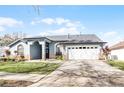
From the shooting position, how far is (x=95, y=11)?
53.5 ft

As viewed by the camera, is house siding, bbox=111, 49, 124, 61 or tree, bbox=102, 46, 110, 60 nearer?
house siding, bbox=111, 49, 124, 61

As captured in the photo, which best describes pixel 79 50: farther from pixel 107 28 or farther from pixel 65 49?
Result: pixel 107 28

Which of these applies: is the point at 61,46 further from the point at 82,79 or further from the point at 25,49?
the point at 82,79

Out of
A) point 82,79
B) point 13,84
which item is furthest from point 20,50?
point 13,84

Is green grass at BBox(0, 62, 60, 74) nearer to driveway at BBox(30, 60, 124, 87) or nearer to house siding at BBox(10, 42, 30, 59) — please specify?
driveway at BBox(30, 60, 124, 87)

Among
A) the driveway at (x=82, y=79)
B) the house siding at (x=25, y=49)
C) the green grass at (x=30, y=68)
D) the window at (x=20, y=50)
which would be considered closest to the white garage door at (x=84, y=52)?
the house siding at (x=25, y=49)

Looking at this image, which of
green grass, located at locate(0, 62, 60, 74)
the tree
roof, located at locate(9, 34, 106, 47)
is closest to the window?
roof, located at locate(9, 34, 106, 47)

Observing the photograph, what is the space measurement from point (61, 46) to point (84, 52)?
2228 mm

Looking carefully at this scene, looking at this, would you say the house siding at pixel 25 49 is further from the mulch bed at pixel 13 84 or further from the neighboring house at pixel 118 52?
the mulch bed at pixel 13 84

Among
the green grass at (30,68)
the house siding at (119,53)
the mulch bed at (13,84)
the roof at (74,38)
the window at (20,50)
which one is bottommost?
the mulch bed at (13,84)

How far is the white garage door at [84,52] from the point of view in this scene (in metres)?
21.9

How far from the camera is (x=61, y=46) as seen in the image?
75.7ft

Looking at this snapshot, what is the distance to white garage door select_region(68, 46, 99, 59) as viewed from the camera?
71.8 feet
